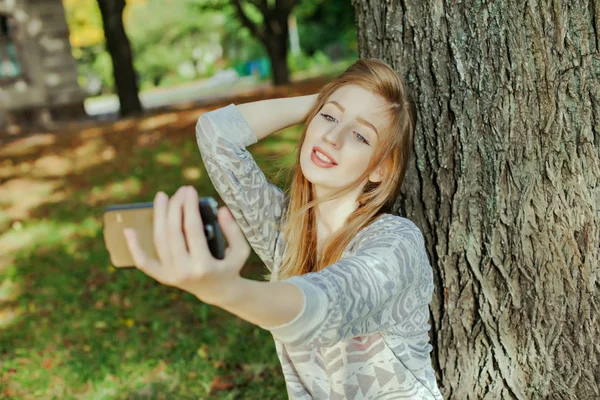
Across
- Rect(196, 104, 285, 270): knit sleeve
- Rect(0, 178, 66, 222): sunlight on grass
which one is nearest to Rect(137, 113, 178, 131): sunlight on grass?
Rect(0, 178, 66, 222): sunlight on grass

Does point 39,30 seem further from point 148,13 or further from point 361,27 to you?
point 148,13

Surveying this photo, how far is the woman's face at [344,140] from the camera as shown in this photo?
2.02m

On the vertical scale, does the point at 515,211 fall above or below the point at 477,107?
below

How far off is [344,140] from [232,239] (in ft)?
2.84

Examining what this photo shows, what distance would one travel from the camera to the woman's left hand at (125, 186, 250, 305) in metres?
1.21

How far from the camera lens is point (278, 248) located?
227cm

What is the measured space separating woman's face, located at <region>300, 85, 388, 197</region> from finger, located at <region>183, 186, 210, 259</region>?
82 centimetres

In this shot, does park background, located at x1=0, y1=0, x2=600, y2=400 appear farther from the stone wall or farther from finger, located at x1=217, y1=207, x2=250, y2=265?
the stone wall

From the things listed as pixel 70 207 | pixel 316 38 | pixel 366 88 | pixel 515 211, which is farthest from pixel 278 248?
pixel 316 38

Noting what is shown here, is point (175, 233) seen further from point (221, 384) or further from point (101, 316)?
point (101, 316)

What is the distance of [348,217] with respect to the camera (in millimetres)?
2125

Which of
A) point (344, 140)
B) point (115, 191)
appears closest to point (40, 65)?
point (115, 191)

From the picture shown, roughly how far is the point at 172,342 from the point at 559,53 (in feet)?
9.65

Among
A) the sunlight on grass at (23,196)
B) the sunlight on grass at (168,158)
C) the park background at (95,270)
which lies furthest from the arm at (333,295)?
the sunlight on grass at (168,158)
